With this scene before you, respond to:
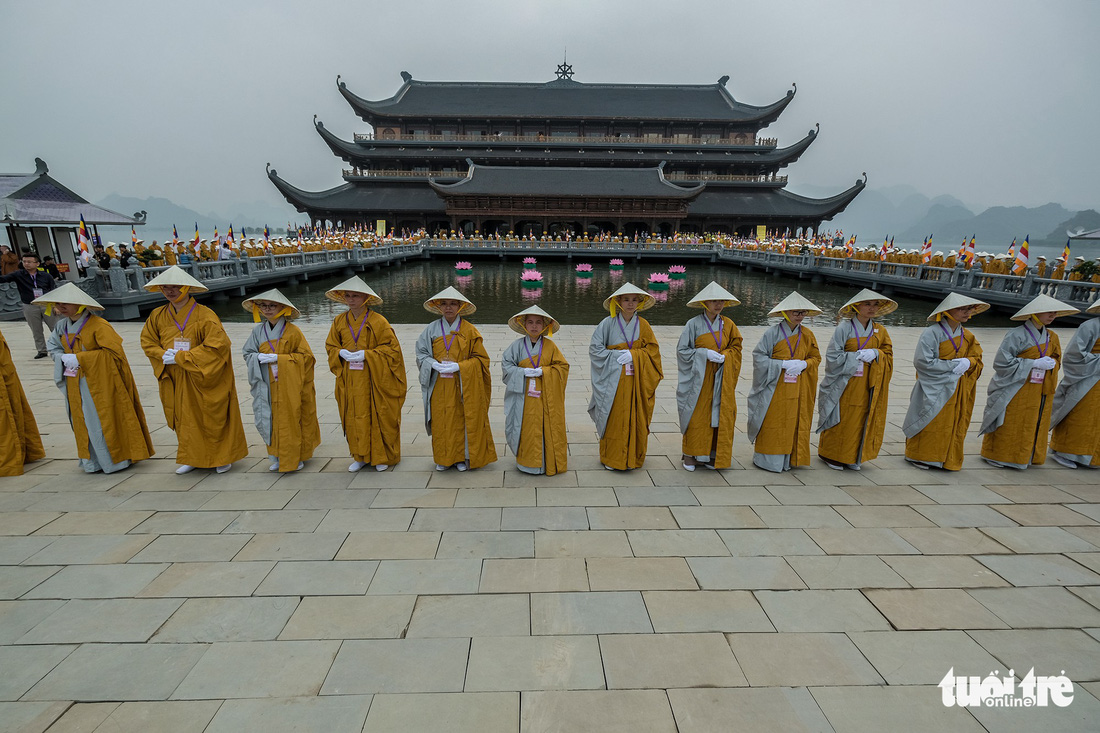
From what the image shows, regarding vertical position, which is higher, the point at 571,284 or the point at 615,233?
the point at 615,233

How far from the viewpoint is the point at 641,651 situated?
2855 mm

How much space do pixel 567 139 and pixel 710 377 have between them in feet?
158

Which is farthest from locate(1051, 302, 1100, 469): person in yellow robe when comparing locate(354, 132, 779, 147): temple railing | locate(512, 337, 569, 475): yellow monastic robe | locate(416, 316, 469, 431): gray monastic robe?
locate(354, 132, 779, 147): temple railing

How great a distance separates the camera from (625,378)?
4922mm

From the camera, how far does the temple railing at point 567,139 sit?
4703 cm

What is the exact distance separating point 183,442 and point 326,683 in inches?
135

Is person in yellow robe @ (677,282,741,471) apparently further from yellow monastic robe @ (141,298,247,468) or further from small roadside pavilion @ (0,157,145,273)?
small roadside pavilion @ (0,157,145,273)

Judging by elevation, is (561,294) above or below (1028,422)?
above

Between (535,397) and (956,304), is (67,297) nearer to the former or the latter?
(535,397)

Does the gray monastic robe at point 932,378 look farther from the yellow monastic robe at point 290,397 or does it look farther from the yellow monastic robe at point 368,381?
the yellow monastic robe at point 290,397

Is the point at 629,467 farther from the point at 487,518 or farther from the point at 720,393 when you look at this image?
the point at 487,518

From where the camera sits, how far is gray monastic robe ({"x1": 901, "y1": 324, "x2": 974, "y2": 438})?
5.00 m

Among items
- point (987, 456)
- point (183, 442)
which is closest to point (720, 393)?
point (987, 456)

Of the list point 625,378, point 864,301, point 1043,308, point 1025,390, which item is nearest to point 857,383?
point 864,301
